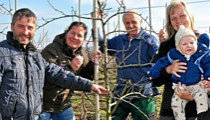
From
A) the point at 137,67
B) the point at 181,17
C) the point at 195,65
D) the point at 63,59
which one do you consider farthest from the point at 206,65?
the point at 63,59

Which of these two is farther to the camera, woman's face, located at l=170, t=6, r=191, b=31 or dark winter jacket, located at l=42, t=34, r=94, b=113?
dark winter jacket, located at l=42, t=34, r=94, b=113

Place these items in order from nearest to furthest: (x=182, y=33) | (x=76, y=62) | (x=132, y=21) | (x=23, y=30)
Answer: (x=182, y=33) < (x=23, y=30) < (x=76, y=62) < (x=132, y=21)

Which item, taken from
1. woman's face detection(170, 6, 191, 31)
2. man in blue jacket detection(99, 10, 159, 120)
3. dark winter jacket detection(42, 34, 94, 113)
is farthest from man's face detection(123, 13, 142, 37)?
woman's face detection(170, 6, 191, 31)

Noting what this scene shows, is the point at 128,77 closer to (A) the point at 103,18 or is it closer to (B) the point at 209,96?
(B) the point at 209,96

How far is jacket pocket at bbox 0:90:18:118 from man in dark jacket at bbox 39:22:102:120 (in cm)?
63

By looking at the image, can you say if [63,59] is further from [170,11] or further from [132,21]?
[170,11]

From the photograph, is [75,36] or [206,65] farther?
[75,36]

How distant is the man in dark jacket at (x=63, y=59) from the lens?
2762mm

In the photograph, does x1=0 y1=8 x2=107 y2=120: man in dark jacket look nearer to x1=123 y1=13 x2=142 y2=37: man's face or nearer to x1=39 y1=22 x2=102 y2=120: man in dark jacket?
x1=39 y1=22 x2=102 y2=120: man in dark jacket

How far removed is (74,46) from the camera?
282cm

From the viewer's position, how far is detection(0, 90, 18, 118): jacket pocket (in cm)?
207

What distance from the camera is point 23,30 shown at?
2.17 meters

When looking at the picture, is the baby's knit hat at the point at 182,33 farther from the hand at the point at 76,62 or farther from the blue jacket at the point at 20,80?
the hand at the point at 76,62

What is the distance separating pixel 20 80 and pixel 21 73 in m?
0.04
